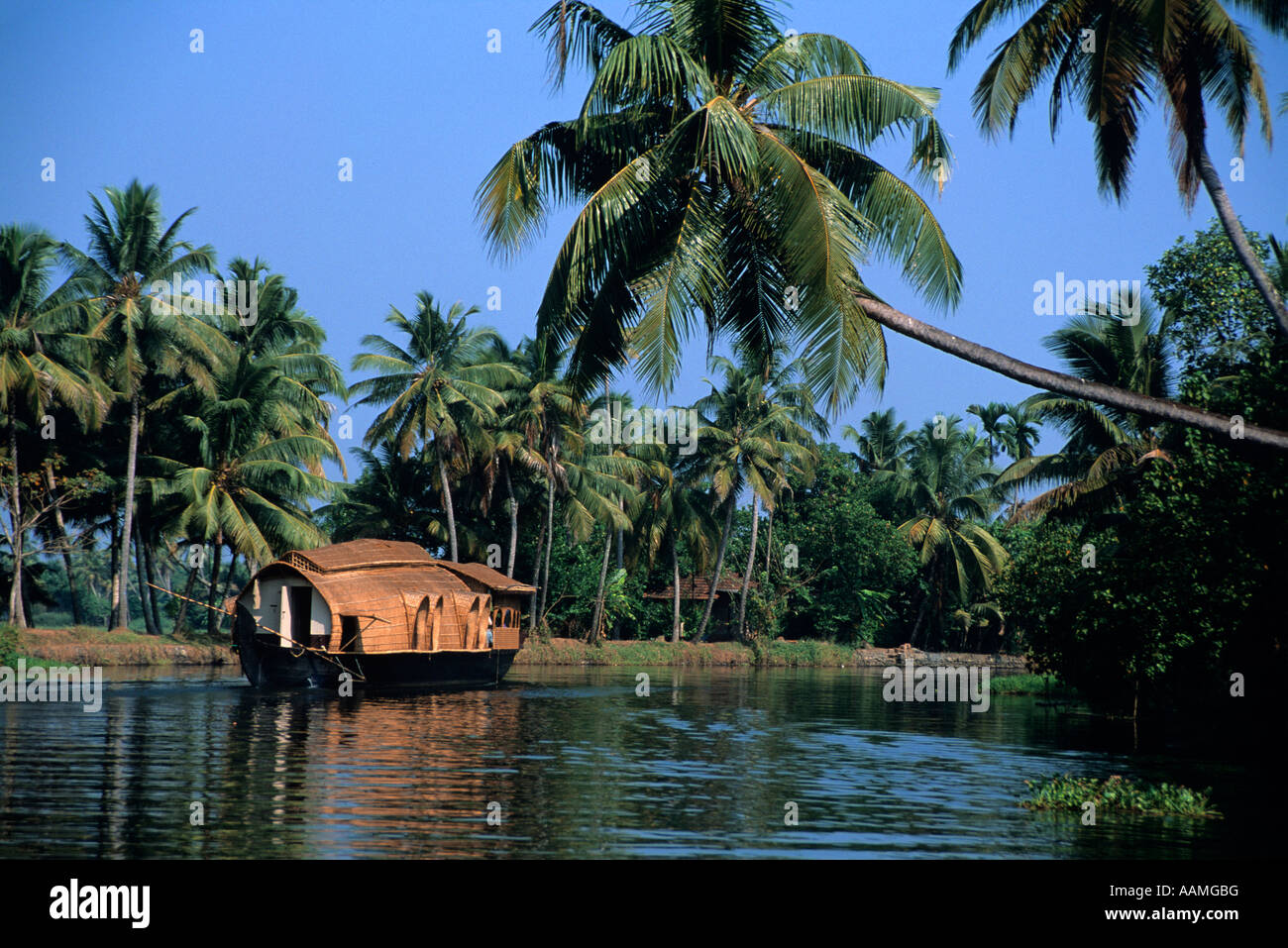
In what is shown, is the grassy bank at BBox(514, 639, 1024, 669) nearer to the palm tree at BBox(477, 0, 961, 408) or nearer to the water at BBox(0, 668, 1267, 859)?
the water at BBox(0, 668, 1267, 859)

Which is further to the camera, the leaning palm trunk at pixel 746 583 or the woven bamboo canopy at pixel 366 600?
the leaning palm trunk at pixel 746 583

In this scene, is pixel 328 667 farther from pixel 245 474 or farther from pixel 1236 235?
pixel 1236 235

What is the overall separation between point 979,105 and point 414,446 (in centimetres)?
3104

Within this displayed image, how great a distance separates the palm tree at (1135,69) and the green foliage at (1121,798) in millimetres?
5073

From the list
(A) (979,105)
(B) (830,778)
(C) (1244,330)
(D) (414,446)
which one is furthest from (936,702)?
(A) (979,105)

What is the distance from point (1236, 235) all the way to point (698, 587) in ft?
158

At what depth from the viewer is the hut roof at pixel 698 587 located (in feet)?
185

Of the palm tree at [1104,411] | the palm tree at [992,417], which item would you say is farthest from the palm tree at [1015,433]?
the palm tree at [1104,411]

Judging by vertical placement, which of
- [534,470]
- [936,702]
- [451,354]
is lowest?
[936,702]

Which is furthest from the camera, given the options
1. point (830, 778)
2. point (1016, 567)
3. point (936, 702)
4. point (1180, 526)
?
point (936, 702)

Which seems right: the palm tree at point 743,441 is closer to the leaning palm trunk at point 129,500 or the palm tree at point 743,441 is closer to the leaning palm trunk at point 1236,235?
the leaning palm trunk at point 129,500
